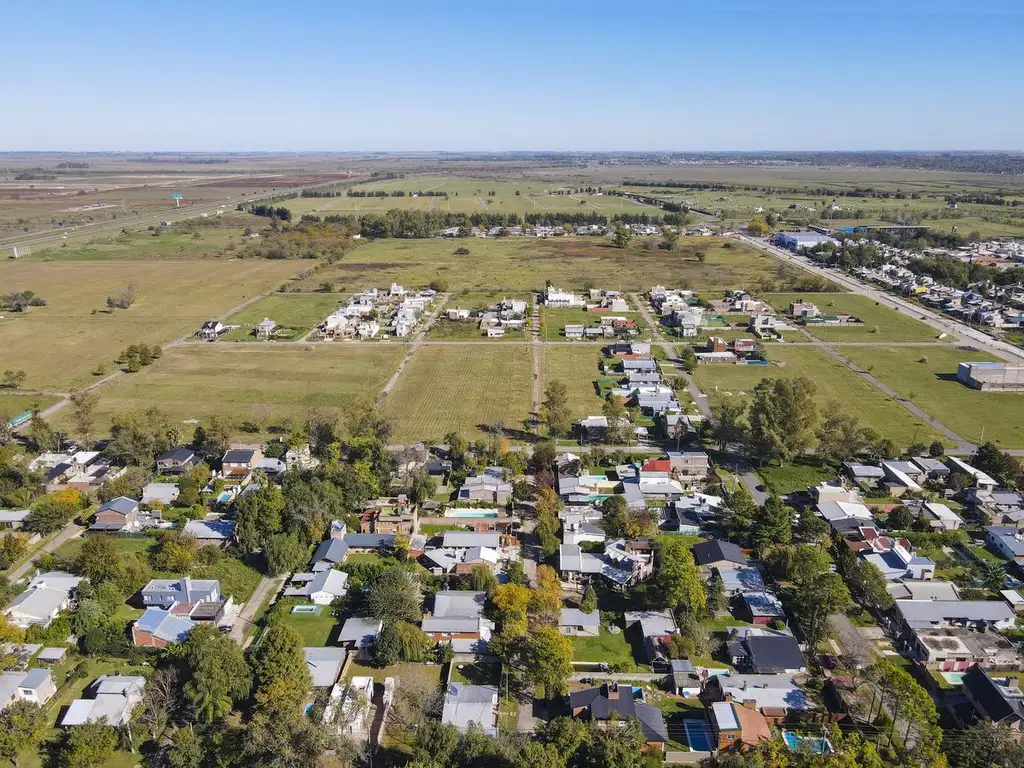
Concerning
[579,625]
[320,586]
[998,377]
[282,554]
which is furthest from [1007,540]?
[282,554]

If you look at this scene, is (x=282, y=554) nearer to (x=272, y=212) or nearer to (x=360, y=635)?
(x=360, y=635)

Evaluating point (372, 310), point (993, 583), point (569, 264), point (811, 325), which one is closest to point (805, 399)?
point (993, 583)

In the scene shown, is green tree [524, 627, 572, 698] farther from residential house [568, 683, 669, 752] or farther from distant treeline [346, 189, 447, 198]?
distant treeline [346, 189, 447, 198]

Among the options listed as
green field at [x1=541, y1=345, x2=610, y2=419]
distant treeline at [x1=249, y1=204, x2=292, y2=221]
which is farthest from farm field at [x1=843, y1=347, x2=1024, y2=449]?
distant treeline at [x1=249, y1=204, x2=292, y2=221]

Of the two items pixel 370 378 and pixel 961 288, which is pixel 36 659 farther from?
pixel 961 288

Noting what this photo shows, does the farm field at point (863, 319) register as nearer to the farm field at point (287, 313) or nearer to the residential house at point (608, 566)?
the residential house at point (608, 566)

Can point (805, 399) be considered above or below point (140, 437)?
above

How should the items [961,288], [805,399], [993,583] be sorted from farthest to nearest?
[961,288] < [805,399] < [993,583]

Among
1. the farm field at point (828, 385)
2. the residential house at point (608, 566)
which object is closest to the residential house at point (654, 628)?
the residential house at point (608, 566)
